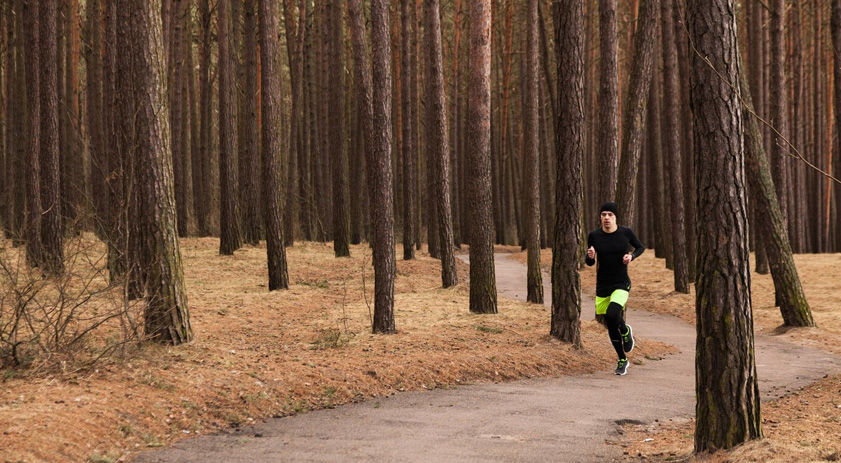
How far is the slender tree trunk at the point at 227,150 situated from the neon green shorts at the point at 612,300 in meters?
13.9

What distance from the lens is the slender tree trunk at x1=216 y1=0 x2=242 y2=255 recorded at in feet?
72.3

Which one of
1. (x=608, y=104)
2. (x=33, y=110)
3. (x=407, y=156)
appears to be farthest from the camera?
(x=407, y=156)

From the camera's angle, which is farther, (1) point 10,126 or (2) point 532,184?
(1) point 10,126

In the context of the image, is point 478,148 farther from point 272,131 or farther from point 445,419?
point 445,419

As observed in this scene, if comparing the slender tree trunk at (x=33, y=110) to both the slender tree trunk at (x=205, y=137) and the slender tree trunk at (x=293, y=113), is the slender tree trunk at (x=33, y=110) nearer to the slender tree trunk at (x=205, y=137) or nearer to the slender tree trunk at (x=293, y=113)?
the slender tree trunk at (x=293, y=113)

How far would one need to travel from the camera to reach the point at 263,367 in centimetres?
909

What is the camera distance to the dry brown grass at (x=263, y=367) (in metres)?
6.49

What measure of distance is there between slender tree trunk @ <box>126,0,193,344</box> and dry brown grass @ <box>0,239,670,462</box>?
470mm

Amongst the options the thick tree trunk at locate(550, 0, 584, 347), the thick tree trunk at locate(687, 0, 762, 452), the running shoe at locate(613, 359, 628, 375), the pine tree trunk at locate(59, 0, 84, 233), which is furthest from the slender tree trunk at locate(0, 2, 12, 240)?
the thick tree trunk at locate(687, 0, 762, 452)

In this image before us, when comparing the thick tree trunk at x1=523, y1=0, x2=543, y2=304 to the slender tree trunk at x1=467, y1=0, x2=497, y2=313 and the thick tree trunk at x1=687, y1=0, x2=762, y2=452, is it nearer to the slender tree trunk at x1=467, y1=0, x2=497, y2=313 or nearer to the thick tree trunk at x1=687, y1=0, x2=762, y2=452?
the slender tree trunk at x1=467, y1=0, x2=497, y2=313

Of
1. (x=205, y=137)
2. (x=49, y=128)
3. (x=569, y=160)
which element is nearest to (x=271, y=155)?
(x=49, y=128)

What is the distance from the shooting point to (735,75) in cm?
609

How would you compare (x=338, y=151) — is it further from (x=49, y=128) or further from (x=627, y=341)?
(x=627, y=341)

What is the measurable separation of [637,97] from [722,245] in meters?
11.1
